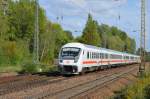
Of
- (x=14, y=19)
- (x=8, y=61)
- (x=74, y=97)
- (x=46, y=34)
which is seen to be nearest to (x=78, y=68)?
(x=74, y=97)

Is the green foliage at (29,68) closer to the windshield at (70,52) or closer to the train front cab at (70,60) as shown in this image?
the train front cab at (70,60)

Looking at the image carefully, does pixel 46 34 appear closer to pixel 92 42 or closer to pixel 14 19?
pixel 14 19

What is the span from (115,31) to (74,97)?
498 feet

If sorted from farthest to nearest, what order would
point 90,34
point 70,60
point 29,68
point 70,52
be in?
point 90,34, point 29,68, point 70,52, point 70,60

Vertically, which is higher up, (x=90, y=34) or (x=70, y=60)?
(x=90, y=34)

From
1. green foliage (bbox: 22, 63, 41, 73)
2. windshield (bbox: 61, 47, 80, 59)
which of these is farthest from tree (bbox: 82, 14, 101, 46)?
windshield (bbox: 61, 47, 80, 59)

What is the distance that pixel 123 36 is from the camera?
181500 mm

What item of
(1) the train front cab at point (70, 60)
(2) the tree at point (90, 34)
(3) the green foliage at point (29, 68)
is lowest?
(3) the green foliage at point (29, 68)

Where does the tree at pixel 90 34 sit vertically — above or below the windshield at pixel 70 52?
above

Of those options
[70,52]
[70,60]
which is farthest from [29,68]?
[70,60]

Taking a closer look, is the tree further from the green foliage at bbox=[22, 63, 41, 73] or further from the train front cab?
the train front cab

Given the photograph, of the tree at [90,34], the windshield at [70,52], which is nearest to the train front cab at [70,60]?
the windshield at [70,52]

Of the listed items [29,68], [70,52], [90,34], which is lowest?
[29,68]

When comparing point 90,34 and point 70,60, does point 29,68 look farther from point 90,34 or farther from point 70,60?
point 90,34
